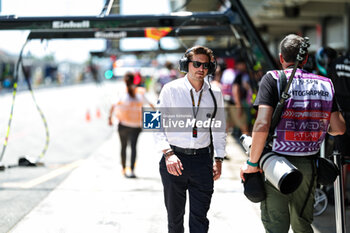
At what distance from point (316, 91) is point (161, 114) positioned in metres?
1.22

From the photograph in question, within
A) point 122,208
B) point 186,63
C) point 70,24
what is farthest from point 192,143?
point 70,24

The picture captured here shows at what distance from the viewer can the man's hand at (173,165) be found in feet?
11.4

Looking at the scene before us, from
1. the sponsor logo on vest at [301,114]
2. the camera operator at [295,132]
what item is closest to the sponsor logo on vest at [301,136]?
the camera operator at [295,132]

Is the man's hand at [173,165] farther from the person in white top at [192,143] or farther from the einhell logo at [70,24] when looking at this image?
the einhell logo at [70,24]

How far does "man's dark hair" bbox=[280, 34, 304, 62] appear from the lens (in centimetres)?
316

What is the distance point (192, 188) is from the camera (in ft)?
12.0

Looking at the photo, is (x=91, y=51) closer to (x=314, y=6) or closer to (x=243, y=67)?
(x=243, y=67)

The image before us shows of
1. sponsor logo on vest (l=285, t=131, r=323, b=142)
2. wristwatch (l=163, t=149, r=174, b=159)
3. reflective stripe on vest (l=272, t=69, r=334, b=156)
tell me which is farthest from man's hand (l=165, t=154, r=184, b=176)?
sponsor logo on vest (l=285, t=131, r=323, b=142)

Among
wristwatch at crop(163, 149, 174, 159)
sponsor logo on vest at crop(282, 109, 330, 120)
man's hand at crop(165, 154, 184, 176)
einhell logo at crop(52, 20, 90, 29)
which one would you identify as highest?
einhell logo at crop(52, 20, 90, 29)

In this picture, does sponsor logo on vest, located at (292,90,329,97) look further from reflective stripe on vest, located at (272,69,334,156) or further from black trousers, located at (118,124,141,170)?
black trousers, located at (118,124,141,170)

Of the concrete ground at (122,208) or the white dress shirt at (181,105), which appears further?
the concrete ground at (122,208)

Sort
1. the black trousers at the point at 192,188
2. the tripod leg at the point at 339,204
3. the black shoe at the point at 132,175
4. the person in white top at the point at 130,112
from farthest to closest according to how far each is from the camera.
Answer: the black shoe at the point at 132,175 → the person in white top at the point at 130,112 → the tripod leg at the point at 339,204 → the black trousers at the point at 192,188

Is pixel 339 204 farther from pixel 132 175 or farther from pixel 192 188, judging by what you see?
pixel 132 175

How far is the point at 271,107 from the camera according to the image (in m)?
3.08
